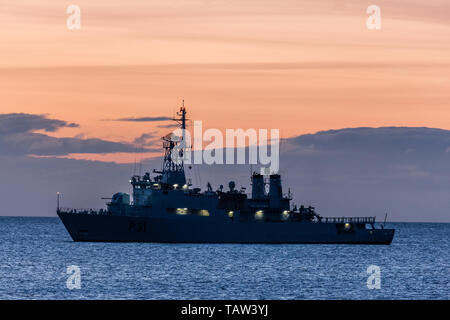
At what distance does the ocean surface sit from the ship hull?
1.05m

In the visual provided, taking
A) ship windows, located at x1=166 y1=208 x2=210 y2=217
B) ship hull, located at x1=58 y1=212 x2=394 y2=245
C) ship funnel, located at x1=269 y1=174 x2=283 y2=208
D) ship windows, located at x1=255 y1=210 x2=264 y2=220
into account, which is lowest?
ship hull, located at x1=58 y1=212 x2=394 y2=245

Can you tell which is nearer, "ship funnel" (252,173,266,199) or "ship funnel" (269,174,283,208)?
"ship funnel" (269,174,283,208)

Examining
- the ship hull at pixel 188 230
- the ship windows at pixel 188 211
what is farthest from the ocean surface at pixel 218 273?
the ship windows at pixel 188 211

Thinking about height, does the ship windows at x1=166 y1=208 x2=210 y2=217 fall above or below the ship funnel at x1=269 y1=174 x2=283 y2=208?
below

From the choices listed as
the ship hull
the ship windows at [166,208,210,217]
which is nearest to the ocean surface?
the ship hull

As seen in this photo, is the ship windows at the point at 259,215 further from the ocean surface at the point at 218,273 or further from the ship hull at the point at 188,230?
the ocean surface at the point at 218,273

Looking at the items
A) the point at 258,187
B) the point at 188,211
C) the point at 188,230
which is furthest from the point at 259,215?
the point at 188,211

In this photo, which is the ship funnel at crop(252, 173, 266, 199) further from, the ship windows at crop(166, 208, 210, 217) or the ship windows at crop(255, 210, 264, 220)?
the ship windows at crop(166, 208, 210, 217)

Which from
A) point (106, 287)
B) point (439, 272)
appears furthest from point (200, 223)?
point (106, 287)

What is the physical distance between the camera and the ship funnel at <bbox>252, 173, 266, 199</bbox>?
258 ft

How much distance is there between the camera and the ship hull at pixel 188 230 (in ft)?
242

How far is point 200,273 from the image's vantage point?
52.0 m
